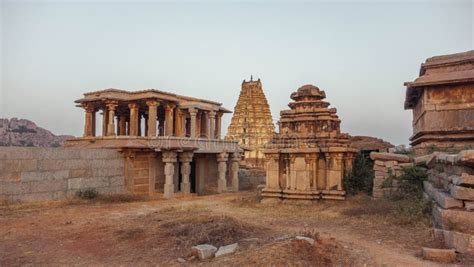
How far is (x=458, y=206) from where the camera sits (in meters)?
5.64

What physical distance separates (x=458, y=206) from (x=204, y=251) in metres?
4.19

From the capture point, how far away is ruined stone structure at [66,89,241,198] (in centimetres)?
1559

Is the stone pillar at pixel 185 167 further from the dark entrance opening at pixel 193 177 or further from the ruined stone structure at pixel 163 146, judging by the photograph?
the dark entrance opening at pixel 193 177

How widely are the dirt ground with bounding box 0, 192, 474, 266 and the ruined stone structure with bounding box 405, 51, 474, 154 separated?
2.87m

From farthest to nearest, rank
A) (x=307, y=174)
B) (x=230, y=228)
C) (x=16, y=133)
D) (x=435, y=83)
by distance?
(x=16, y=133)
(x=307, y=174)
(x=435, y=83)
(x=230, y=228)

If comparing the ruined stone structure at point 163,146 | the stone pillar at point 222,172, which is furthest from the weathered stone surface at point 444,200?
the stone pillar at point 222,172

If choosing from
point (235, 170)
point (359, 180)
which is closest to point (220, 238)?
point (359, 180)

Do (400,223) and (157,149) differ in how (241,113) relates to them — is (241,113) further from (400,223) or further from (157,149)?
(400,223)

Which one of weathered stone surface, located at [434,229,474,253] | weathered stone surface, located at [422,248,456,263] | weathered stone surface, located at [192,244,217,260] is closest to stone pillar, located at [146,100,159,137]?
weathered stone surface, located at [192,244,217,260]

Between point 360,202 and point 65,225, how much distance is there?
787 centimetres

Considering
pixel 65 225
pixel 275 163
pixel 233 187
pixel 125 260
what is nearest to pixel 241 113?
pixel 233 187

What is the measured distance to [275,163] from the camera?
1157 centimetres

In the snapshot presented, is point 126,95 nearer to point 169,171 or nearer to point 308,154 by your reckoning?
point 169,171

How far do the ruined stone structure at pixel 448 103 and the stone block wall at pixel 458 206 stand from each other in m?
3.87
